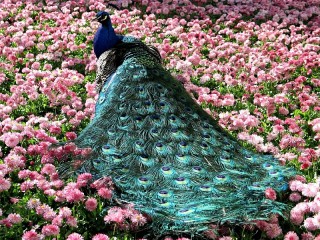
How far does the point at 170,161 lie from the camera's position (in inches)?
142

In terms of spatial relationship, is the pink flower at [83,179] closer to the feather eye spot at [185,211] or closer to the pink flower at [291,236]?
the feather eye spot at [185,211]

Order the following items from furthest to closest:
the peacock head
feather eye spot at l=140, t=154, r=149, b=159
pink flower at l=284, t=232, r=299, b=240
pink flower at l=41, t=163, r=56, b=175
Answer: the peacock head
pink flower at l=41, t=163, r=56, b=175
feather eye spot at l=140, t=154, r=149, b=159
pink flower at l=284, t=232, r=299, b=240

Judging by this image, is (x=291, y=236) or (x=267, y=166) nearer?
(x=291, y=236)

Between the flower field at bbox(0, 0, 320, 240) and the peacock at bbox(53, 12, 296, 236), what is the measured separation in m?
0.14

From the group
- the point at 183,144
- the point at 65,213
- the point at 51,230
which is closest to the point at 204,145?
the point at 183,144

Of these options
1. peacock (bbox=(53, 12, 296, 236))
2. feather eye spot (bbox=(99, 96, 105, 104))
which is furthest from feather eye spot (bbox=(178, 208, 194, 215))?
feather eye spot (bbox=(99, 96, 105, 104))

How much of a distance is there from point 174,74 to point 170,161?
3080 millimetres

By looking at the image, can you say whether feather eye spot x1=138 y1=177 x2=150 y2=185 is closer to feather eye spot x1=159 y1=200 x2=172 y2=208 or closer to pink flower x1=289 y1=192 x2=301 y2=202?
feather eye spot x1=159 y1=200 x2=172 y2=208

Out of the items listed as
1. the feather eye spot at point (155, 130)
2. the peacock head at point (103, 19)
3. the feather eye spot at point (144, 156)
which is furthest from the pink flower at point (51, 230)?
the peacock head at point (103, 19)

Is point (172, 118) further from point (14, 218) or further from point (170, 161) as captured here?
point (14, 218)

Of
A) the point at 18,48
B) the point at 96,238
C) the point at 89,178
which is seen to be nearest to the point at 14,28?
the point at 18,48

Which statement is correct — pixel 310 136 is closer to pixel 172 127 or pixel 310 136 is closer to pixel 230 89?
pixel 230 89

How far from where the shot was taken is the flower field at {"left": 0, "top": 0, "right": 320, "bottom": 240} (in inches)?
140

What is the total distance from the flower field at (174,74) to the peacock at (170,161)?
14cm
